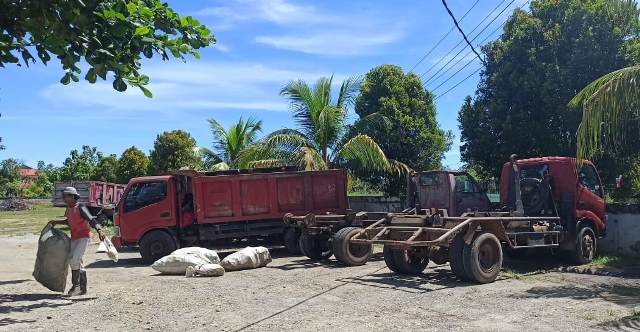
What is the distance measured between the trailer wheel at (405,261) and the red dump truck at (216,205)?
16.8ft

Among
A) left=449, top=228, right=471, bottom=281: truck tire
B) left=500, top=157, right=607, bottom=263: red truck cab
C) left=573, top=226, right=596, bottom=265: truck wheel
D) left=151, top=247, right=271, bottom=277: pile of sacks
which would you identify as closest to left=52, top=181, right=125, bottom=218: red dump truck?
left=151, top=247, right=271, bottom=277: pile of sacks

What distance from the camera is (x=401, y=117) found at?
2109cm

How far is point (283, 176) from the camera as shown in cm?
1691

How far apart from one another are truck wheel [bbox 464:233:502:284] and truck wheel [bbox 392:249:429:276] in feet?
4.81

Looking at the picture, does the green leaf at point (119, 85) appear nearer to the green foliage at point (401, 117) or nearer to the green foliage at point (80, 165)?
the green foliage at point (401, 117)

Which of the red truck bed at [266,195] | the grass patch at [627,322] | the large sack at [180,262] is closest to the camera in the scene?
the grass patch at [627,322]

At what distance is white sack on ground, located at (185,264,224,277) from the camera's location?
12438 millimetres

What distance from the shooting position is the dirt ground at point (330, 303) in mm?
7598

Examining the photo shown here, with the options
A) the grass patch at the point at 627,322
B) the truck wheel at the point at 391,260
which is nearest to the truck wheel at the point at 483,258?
the truck wheel at the point at 391,260

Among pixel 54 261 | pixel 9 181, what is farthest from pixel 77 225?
pixel 9 181

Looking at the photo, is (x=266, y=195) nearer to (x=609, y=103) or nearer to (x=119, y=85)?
(x=119, y=85)

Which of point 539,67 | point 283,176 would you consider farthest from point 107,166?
point 539,67

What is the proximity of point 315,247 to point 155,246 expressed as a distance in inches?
163

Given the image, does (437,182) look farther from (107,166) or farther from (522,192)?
(107,166)
